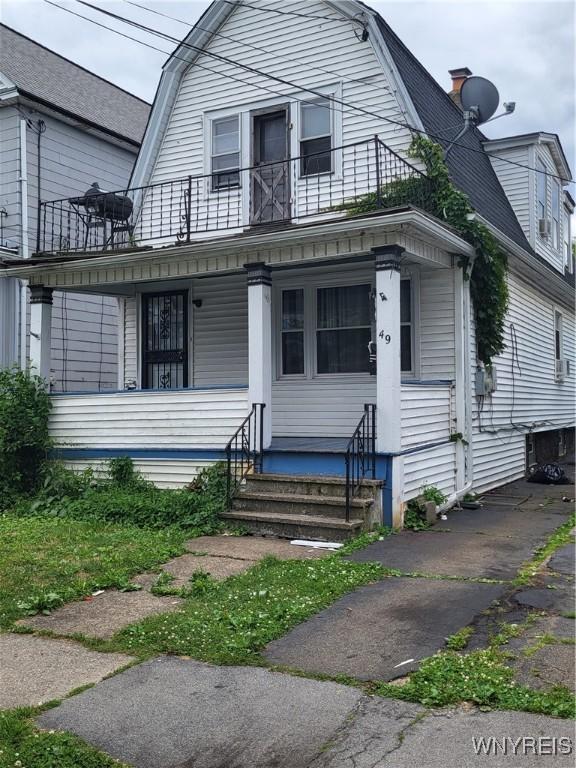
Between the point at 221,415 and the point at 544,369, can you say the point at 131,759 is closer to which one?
the point at 221,415

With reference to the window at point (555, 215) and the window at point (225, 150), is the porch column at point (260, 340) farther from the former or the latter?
the window at point (555, 215)

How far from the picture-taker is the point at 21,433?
1091 centimetres

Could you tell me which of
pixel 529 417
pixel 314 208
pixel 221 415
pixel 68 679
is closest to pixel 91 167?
pixel 314 208

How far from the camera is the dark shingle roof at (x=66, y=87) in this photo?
14.9 m

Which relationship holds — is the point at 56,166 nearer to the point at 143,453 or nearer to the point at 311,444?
the point at 143,453

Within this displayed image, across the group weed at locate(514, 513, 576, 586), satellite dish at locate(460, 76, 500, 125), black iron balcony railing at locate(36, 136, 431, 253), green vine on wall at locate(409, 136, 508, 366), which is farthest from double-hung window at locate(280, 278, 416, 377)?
satellite dish at locate(460, 76, 500, 125)

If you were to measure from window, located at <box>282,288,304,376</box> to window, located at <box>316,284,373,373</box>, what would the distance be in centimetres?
31

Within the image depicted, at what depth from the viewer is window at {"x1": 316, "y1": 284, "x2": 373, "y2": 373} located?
450 inches

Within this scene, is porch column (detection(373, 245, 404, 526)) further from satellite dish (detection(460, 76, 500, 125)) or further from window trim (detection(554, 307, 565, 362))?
window trim (detection(554, 307, 565, 362))

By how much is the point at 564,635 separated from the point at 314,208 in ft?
27.0

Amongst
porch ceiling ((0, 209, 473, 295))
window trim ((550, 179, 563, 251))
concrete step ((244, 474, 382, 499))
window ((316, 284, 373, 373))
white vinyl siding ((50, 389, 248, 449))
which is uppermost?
window trim ((550, 179, 563, 251))

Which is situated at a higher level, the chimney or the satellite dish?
the chimney

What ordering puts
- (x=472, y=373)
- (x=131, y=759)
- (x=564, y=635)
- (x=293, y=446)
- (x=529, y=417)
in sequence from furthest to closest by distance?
1. (x=529, y=417)
2. (x=472, y=373)
3. (x=293, y=446)
4. (x=564, y=635)
5. (x=131, y=759)

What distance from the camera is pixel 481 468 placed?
38.7 feet
